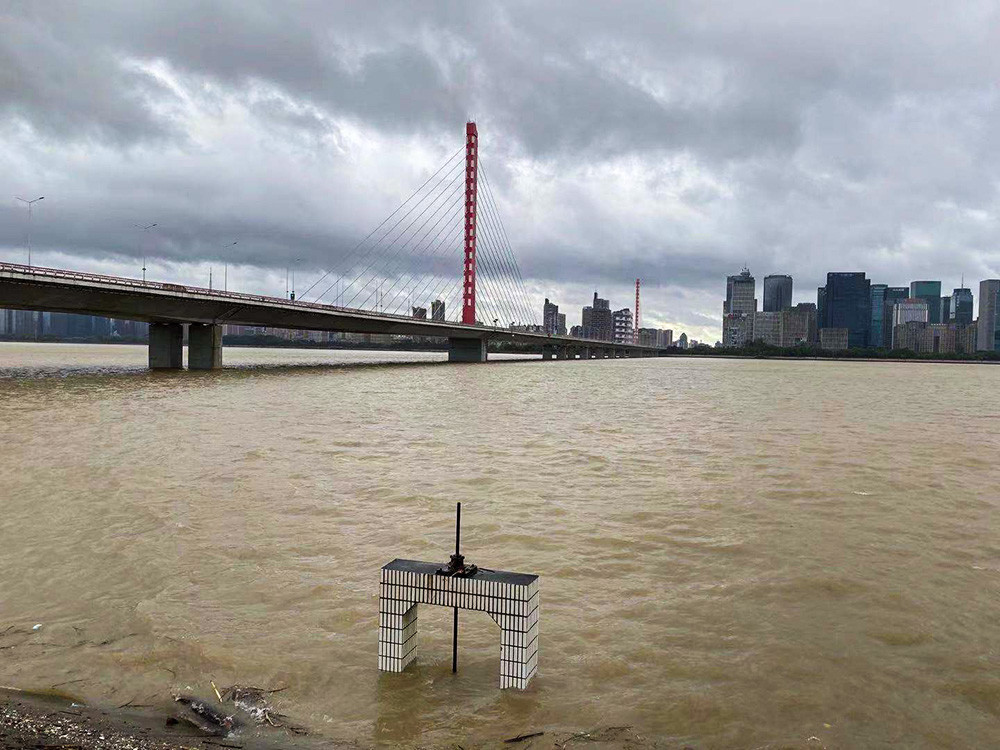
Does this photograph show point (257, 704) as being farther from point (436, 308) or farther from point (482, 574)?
point (436, 308)

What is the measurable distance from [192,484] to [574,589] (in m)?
9.66

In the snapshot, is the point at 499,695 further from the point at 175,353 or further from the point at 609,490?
the point at 175,353

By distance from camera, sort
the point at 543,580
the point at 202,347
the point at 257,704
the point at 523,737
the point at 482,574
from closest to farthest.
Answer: the point at 523,737 → the point at 257,704 → the point at 482,574 → the point at 543,580 → the point at 202,347

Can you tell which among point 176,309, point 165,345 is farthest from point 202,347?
point 176,309

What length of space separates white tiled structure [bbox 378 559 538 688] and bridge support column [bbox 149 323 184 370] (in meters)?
71.9

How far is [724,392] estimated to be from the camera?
56938mm

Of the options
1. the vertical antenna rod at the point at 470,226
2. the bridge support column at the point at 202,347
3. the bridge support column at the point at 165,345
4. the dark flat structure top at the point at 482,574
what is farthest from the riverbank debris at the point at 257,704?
the vertical antenna rod at the point at 470,226

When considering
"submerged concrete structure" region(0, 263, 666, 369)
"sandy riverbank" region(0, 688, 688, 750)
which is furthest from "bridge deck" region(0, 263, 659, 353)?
"sandy riverbank" region(0, 688, 688, 750)

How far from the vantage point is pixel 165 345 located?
→ 7281 cm

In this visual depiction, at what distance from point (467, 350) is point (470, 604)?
409ft

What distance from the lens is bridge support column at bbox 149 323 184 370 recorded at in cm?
7250

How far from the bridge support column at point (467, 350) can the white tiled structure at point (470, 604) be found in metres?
123

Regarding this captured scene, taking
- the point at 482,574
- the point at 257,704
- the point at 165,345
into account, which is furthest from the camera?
the point at 165,345

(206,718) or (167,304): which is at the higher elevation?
(167,304)
